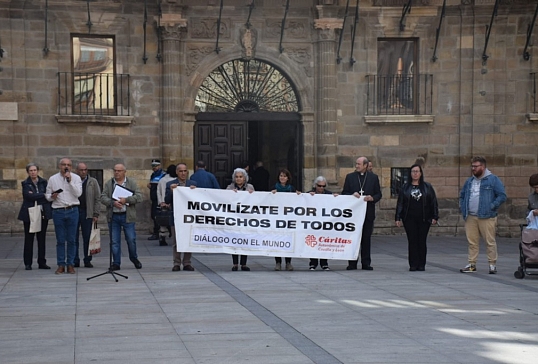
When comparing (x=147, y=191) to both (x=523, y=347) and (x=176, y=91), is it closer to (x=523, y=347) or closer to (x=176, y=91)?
(x=176, y=91)

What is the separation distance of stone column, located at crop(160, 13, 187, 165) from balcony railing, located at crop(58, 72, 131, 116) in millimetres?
906

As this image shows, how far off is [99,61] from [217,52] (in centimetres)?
281

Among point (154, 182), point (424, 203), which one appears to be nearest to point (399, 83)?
point (154, 182)

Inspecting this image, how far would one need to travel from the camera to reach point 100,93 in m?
22.8

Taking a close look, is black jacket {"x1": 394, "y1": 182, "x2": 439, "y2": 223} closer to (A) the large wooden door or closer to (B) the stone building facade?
(B) the stone building facade

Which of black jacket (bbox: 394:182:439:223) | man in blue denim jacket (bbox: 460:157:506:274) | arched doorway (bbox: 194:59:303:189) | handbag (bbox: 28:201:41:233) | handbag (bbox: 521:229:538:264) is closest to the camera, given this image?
handbag (bbox: 521:229:538:264)

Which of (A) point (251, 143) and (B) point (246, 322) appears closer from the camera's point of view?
(B) point (246, 322)

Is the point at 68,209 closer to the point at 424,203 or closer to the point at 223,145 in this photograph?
the point at 424,203

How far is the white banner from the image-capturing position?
15414 mm

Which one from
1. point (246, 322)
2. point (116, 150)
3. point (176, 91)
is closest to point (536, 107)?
point (176, 91)

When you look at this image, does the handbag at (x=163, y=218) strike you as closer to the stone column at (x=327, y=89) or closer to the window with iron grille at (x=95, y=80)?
the window with iron grille at (x=95, y=80)

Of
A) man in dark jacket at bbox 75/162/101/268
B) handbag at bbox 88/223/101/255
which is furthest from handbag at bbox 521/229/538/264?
man in dark jacket at bbox 75/162/101/268

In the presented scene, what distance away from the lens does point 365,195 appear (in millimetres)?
15703

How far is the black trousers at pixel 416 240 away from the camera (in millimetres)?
15391
